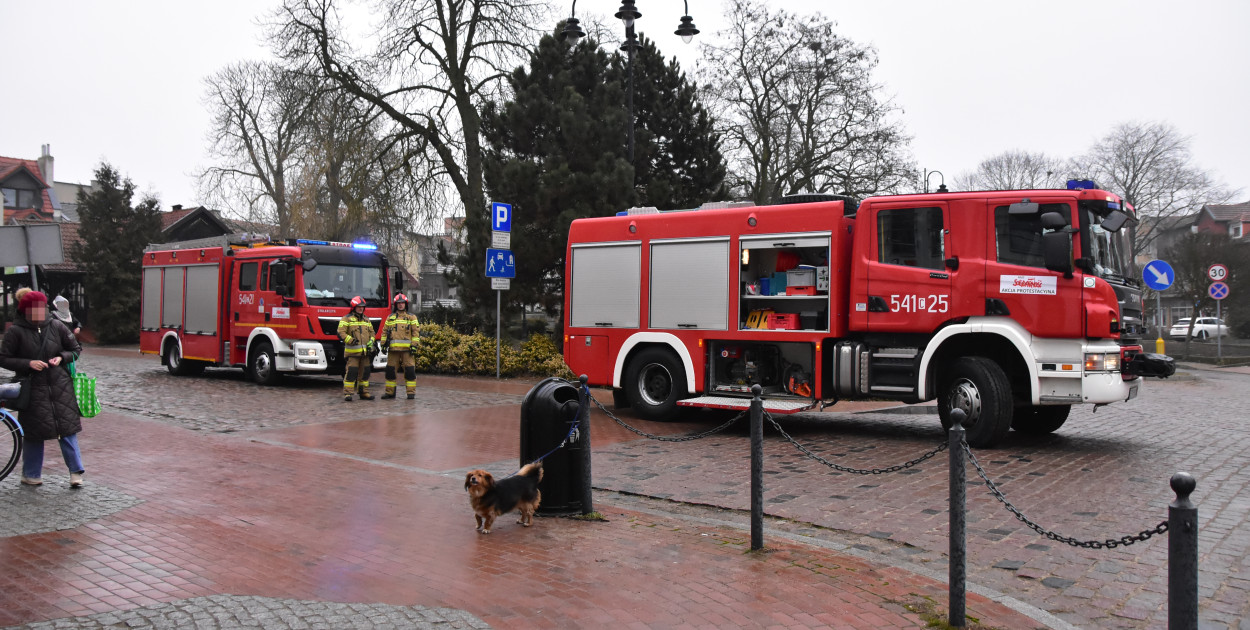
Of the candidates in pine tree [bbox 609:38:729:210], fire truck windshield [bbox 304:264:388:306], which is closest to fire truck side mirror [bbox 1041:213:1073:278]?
fire truck windshield [bbox 304:264:388:306]

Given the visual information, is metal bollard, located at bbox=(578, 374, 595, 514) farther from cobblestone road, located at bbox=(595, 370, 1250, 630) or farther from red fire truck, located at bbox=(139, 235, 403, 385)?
red fire truck, located at bbox=(139, 235, 403, 385)

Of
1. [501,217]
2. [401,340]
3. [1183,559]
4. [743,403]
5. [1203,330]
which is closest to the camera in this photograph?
[1183,559]

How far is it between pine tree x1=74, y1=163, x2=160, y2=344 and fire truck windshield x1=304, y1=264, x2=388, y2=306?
74.5 ft

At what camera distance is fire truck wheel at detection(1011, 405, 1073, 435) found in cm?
1073

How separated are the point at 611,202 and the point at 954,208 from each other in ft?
34.2

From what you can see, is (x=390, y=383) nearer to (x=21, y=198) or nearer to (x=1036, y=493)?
(x=1036, y=493)

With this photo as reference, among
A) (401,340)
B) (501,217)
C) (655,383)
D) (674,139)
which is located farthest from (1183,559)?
(674,139)

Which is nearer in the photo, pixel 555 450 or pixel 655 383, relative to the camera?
pixel 555 450

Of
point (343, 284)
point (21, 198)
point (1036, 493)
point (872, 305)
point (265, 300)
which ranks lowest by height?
point (1036, 493)

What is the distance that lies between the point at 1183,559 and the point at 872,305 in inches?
277

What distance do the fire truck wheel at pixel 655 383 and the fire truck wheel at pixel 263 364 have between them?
28.1 feet

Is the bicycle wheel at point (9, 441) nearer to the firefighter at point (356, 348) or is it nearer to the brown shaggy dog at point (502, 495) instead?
the brown shaggy dog at point (502, 495)

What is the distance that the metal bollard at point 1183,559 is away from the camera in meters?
Answer: 3.46

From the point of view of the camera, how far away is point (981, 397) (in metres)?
9.55
